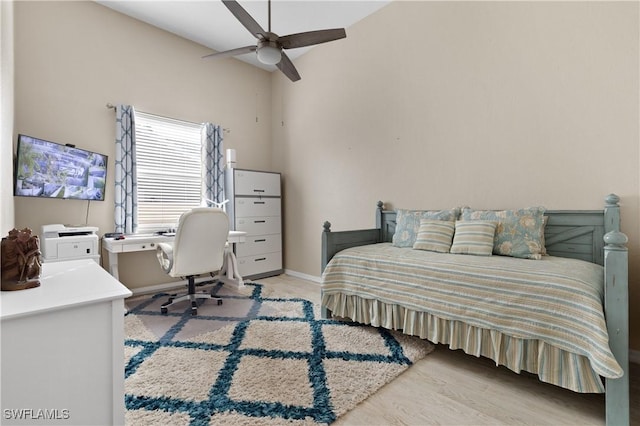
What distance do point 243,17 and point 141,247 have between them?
91.3 inches

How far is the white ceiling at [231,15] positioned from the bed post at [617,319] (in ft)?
10.3

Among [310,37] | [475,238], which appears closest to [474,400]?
[475,238]

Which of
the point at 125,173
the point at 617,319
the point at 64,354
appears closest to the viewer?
the point at 64,354

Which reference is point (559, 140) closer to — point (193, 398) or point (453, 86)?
point (453, 86)

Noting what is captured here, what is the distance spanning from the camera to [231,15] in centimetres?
329

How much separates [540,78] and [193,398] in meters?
3.22

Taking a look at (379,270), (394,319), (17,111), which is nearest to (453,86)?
(379,270)

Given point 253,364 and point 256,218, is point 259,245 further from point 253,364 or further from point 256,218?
point 253,364

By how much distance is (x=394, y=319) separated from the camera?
2.16 m

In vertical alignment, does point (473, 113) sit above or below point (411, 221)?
above

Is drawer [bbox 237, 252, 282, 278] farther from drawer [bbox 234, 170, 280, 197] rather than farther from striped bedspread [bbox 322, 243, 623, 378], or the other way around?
striped bedspread [bbox 322, 243, 623, 378]

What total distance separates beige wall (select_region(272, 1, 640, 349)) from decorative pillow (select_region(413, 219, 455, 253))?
0.38m

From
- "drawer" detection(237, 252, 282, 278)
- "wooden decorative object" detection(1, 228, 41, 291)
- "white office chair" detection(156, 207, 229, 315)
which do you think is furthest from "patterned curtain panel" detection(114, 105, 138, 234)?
"wooden decorative object" detection(1, 228, 41, 291)

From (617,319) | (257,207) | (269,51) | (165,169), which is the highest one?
(269,51)
